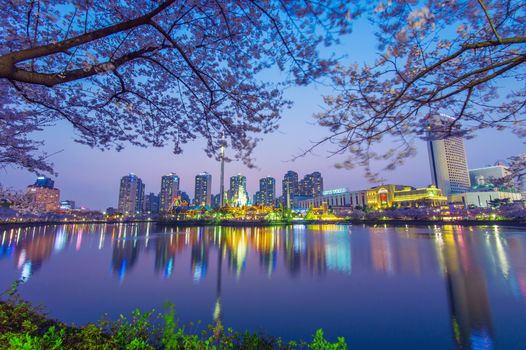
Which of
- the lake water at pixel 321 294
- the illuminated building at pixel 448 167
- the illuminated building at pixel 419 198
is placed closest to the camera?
the lake water at pixel 321 294

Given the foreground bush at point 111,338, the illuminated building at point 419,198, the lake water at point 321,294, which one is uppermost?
the illuminated building at point 419,198

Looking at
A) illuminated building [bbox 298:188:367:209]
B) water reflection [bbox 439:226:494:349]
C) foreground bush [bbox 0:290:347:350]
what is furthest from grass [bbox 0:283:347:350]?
illuminated building [bbox 298:188:367:209]

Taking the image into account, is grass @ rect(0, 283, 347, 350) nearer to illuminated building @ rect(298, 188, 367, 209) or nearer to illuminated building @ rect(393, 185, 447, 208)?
illuminated building @ rect(393, 185, 447, 208)

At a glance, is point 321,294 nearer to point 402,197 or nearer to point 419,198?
point 419,198

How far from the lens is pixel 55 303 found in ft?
31.8

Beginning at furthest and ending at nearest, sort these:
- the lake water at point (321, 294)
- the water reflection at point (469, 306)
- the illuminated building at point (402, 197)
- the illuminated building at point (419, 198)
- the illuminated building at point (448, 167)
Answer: the illuminated building at point (448, 167) < the illuminated building at point (402, 197) < the illuminated building at point (419, 198) < the lake water at point (321, 294) < the water reflection at point (469, 306)

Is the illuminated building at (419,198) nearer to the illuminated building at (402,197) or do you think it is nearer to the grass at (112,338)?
the illuminated building at (402,197)

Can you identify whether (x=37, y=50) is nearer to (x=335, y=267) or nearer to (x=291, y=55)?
(x=291, y=55)

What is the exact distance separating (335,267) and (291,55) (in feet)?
48.6

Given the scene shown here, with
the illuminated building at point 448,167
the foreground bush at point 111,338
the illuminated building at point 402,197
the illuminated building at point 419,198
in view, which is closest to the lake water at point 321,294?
the foreground bush at point 111,338

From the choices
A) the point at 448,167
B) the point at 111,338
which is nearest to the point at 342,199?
the point at 448,167

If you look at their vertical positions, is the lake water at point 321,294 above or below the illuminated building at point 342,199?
below

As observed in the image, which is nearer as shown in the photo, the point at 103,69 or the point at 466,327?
the point at 103,69

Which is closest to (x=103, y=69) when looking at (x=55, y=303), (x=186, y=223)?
(x=55, y=303)
